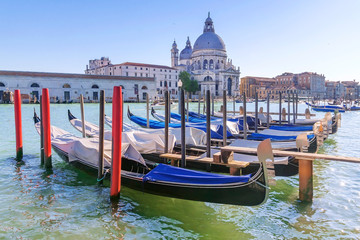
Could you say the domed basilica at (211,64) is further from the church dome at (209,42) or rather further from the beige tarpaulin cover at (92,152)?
the beige tarpaulin cover at (92,152)

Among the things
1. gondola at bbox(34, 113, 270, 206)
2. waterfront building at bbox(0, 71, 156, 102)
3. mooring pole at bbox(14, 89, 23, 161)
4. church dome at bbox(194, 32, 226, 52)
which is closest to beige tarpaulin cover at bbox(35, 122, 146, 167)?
gondola at bbox(34, 113, 270, 206)

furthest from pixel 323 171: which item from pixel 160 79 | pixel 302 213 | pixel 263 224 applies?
pixel 160 79

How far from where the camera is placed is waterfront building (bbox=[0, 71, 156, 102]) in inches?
1320

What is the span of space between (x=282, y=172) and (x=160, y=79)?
48.5 meters

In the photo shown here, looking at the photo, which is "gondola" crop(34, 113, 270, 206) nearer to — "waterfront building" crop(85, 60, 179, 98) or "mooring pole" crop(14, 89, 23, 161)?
"mooring pole" crop(14, 89, 23, 161)

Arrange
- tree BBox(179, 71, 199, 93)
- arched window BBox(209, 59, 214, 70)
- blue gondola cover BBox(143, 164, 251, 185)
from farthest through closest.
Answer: arched window BBox(209, 59, 214, 70)
tree BBox(179, 71, 199, 93)
blue gondola cover BBox(143, 164, 251, 185)

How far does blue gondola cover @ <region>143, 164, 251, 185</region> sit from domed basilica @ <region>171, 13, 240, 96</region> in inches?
2081

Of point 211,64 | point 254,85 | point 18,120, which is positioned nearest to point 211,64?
point 211,64

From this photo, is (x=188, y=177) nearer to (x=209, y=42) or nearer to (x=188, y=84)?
(x=188, y=84)

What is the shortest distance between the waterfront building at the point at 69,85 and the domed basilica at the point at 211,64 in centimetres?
1780

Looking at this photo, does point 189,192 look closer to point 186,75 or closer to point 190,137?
point 190,137

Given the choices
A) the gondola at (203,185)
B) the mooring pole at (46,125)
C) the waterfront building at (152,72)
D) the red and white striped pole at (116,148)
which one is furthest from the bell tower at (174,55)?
the red and white striped pole at (116,148)

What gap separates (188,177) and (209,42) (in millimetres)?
55774

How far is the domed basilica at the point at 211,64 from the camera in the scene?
5762 cm
